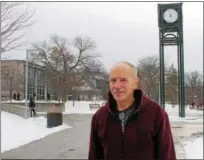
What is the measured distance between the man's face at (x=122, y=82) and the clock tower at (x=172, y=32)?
28280 mm

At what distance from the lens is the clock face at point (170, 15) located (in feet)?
104

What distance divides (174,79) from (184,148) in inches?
1922

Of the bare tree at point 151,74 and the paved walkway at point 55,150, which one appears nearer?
the paved walkway at point 55,150

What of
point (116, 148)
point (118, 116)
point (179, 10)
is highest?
point (179, 10)

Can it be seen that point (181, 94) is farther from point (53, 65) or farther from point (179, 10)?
point (53, 65)

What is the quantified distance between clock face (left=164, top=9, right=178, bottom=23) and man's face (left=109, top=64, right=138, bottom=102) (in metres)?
29.3

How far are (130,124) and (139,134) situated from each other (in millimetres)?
84

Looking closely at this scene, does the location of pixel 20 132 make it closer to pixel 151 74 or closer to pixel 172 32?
pixel 172 32

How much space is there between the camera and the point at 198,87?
7131 cm

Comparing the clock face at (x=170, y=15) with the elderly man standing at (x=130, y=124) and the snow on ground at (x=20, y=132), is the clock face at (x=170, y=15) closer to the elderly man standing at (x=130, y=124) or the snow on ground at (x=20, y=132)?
the snow on ground at (x=20, y=132)

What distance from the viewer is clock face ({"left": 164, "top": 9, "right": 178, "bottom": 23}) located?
31562mm

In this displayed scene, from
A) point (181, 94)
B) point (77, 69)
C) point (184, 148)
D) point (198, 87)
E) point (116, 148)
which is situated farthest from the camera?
point (198, 87)

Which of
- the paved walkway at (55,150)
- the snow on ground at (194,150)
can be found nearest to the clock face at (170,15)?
the paved walkway at (55,150)

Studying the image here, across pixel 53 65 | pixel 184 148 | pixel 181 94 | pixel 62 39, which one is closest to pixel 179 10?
pixel 181 94
